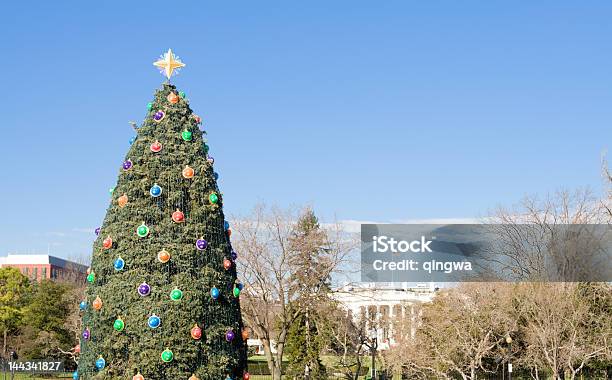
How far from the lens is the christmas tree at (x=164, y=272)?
12.4 m

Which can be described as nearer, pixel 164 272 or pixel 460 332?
pixel 164 272

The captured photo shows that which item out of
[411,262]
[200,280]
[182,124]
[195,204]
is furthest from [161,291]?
[411,262]

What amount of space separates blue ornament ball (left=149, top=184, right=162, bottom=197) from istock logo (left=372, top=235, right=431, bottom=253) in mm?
19474

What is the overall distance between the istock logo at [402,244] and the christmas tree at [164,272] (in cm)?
1842

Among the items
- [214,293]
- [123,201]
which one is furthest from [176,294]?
[123,201]

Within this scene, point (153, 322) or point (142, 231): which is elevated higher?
point (142, 231)

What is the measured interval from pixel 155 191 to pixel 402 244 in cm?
1961

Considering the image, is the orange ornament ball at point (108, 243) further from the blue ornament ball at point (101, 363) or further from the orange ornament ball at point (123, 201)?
the blue ornament ball at point (101, 363)

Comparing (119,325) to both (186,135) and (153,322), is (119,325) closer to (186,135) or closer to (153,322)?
(153,322)

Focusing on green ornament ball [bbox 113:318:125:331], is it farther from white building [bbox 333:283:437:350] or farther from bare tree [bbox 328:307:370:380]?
bare tree [bbox 328:307:370:380]

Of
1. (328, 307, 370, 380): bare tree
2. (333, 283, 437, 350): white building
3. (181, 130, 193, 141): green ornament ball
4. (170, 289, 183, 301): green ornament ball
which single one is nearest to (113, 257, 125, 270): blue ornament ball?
(170, 289, 183, 301): green ornament ball

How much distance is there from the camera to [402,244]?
103ft

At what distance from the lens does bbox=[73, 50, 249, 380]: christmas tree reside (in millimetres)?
12383

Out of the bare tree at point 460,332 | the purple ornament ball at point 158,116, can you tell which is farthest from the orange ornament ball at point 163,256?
the bare tree at point 460,332
